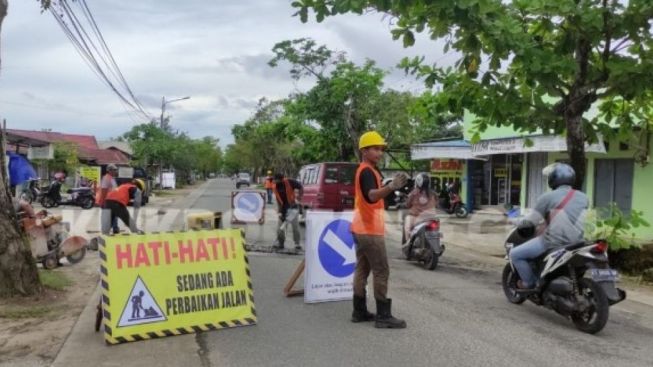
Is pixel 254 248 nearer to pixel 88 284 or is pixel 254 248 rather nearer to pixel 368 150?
pixel 88 284

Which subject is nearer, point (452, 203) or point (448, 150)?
point (452, 203)

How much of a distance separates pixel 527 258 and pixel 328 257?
2.42 m

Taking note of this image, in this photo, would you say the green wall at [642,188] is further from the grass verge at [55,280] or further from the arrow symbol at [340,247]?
the grass verge at [55,280]

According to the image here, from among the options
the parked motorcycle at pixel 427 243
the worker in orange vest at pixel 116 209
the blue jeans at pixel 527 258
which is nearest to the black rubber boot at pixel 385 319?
the blue jeans at pixel 527 258

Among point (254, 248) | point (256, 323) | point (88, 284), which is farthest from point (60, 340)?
point (254, 248)

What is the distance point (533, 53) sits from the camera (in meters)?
8.84

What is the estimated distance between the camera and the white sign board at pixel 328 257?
7844mm

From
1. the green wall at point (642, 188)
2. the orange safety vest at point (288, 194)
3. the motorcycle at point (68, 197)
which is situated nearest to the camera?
the orange safety vest at point (288, 194)

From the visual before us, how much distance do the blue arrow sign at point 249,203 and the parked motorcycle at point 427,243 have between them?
8.92m

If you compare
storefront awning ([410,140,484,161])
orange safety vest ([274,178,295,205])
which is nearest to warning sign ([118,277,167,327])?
orange safety vest ([274,178,295,205])

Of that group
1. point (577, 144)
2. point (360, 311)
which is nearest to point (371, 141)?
point (360, 311)

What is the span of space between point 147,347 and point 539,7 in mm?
6897

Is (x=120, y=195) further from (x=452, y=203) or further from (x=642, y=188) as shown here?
(x=452, y=203)

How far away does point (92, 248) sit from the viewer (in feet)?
39.7
